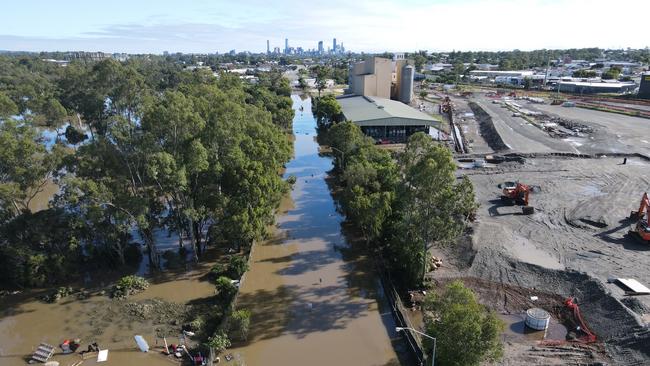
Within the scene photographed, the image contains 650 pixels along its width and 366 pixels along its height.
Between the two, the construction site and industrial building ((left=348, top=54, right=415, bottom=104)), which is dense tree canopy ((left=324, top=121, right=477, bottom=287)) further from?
industrial building ((left=348, top=54, right=415, bottom=104))

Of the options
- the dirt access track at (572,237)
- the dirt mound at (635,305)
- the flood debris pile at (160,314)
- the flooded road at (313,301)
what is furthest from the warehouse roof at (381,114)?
the flood debris pile at (160,314)

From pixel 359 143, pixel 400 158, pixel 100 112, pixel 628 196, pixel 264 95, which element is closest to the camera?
pixel 400 158

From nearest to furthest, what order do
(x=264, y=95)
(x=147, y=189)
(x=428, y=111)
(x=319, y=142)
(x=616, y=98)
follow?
(x=147, y=189)
(x=319, y=142)
(x=264, y=95)
(x=428, y=111)
(x=616, y=98)

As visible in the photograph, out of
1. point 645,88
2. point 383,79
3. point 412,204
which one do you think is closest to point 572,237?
point 412,204

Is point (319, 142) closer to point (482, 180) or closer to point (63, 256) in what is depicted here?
point (482, 180)

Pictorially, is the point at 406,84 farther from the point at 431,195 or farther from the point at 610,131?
the point at 431,195

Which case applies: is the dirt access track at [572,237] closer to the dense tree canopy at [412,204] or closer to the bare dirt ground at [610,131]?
the bare dirt ground at [610,131]

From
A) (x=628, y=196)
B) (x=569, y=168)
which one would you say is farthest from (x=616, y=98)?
(x=628, y=196)
